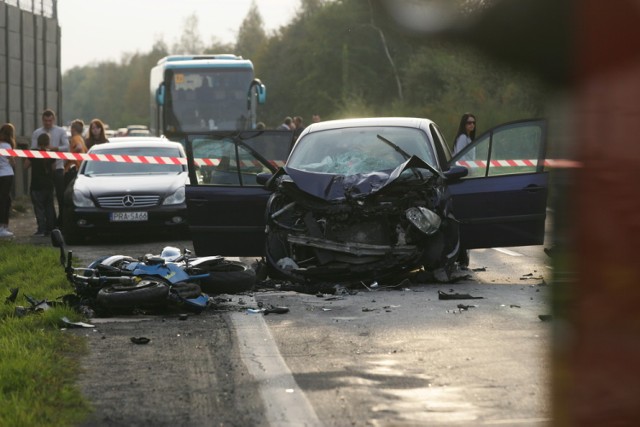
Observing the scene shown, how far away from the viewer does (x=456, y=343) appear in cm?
770

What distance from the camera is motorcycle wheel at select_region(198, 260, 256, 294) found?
10.7 m

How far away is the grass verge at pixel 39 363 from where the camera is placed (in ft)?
18.1

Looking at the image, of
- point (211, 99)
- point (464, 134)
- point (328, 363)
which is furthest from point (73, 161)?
point (211, 99)

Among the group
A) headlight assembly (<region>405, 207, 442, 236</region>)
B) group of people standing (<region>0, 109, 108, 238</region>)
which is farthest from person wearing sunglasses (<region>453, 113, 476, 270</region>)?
group of people standing (<region>0, 109, 108, 238</region>)

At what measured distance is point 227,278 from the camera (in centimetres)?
1088

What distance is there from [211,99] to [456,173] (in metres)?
25.4

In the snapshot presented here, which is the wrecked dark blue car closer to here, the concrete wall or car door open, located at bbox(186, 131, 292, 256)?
car door open, located at bbox(186, 131, 292, 256)

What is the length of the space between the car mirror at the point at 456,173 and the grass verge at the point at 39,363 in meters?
3.66

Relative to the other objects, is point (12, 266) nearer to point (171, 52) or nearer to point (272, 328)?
point (272, 328)

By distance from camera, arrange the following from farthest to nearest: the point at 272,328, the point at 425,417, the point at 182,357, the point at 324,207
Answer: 1. the point at 324,207
2. the point at 272,328
3. the point at 182,357
4. the point at 425,417

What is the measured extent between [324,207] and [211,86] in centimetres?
2601


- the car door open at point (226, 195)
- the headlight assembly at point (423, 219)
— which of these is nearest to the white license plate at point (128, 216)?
the car door open at point (226, 195)

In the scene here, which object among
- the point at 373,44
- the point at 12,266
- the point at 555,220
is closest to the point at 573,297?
the point at 555,220

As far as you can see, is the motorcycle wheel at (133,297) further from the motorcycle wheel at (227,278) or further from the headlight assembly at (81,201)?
the headlight assembly at (81,201)
